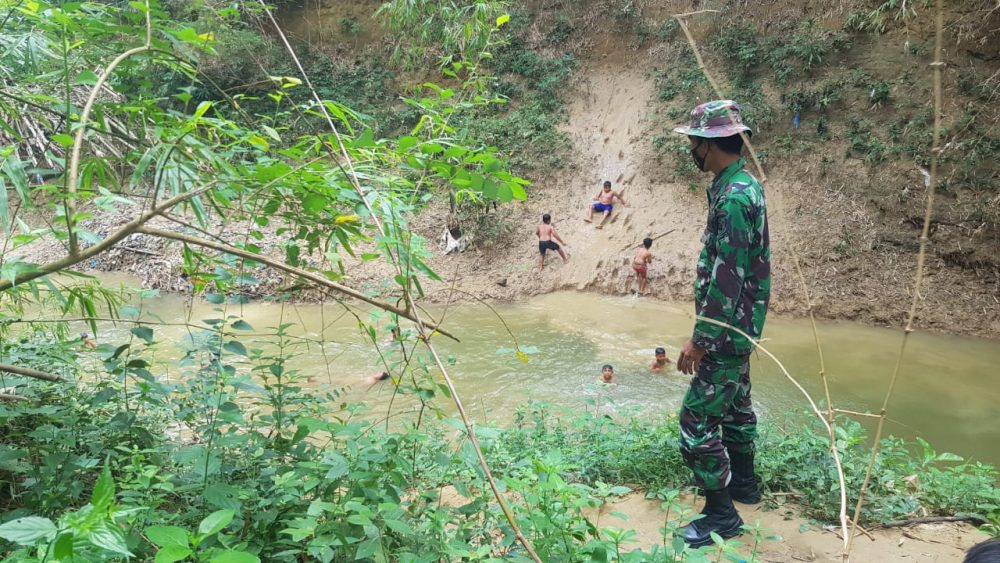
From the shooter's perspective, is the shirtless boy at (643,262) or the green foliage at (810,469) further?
the shirtless boy at (643,262)

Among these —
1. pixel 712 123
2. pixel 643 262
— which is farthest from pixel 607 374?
pixel 712 123

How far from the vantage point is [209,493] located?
161 cm

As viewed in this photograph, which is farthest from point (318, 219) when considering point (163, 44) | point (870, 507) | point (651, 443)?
point (870, 507)

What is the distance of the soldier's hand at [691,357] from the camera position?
241 centimetres

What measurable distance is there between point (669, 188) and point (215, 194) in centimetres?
934

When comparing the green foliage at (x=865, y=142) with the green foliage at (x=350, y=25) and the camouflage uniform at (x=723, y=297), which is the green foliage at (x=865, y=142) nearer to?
the camouflage uniform at (x=723, y=297)

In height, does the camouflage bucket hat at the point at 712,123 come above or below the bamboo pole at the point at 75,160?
above

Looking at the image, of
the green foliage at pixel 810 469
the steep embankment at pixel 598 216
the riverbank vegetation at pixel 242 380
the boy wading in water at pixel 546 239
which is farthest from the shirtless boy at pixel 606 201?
the riverbank vegetation at pixel 242 380

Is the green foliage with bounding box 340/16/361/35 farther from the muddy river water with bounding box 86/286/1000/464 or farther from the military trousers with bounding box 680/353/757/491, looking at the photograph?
the military trousers with bounding box 680/353/757/491

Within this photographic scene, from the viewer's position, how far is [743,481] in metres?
2.76

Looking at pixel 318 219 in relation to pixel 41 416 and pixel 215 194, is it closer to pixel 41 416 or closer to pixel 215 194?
pixel 215 194

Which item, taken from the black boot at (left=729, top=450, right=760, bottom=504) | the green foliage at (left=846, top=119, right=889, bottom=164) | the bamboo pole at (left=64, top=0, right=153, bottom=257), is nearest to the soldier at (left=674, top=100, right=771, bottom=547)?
the black boot at (left=729, top=450, right=760, bottom=504)

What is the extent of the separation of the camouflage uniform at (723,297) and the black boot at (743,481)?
374mm

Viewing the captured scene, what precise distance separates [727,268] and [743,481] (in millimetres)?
A: 1226
